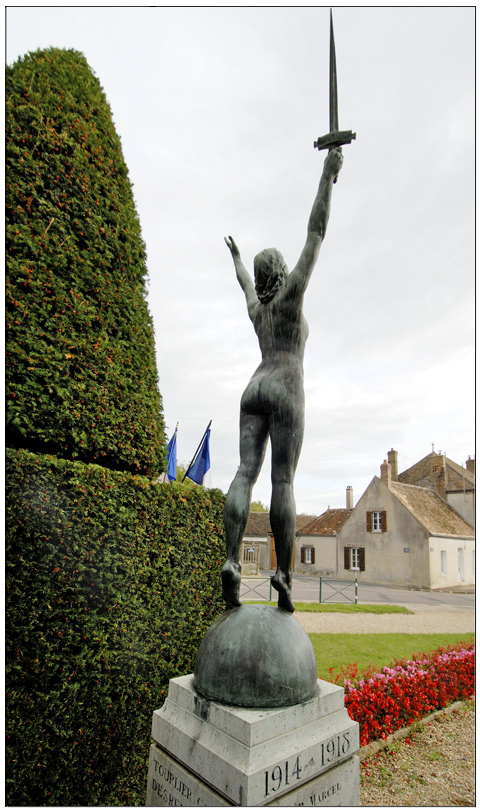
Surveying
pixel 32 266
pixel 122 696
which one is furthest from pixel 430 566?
pixel 32 266

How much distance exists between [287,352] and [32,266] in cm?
229

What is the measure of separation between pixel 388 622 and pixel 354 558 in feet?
55.1

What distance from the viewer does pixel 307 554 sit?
31641 millimetres

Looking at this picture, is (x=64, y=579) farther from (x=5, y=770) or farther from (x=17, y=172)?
(x=17, y=172)

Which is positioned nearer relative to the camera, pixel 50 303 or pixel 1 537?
pixel 1 537

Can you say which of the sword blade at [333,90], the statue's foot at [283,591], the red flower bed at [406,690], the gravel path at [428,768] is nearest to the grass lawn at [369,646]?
the red flower bed at [406,690]

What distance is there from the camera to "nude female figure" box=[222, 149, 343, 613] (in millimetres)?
2873

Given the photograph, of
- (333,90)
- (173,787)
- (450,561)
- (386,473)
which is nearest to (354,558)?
(450,561)

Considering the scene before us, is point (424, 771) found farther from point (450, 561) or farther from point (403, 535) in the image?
point (450, 561)

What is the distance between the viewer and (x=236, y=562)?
290 cm

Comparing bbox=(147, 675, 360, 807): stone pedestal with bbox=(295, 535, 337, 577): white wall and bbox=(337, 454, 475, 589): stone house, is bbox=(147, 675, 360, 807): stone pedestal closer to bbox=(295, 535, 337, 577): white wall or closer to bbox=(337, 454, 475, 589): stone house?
bbox=(337, 454, 475, 589): stone house

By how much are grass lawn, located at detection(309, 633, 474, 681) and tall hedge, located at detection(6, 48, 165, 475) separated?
5044mm

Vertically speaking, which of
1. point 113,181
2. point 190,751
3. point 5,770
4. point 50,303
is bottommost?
point 5,770

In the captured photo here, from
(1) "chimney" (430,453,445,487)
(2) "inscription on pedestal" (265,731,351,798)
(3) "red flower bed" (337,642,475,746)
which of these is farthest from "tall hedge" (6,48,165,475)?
(1) "chimney" (430,453,445,487)
